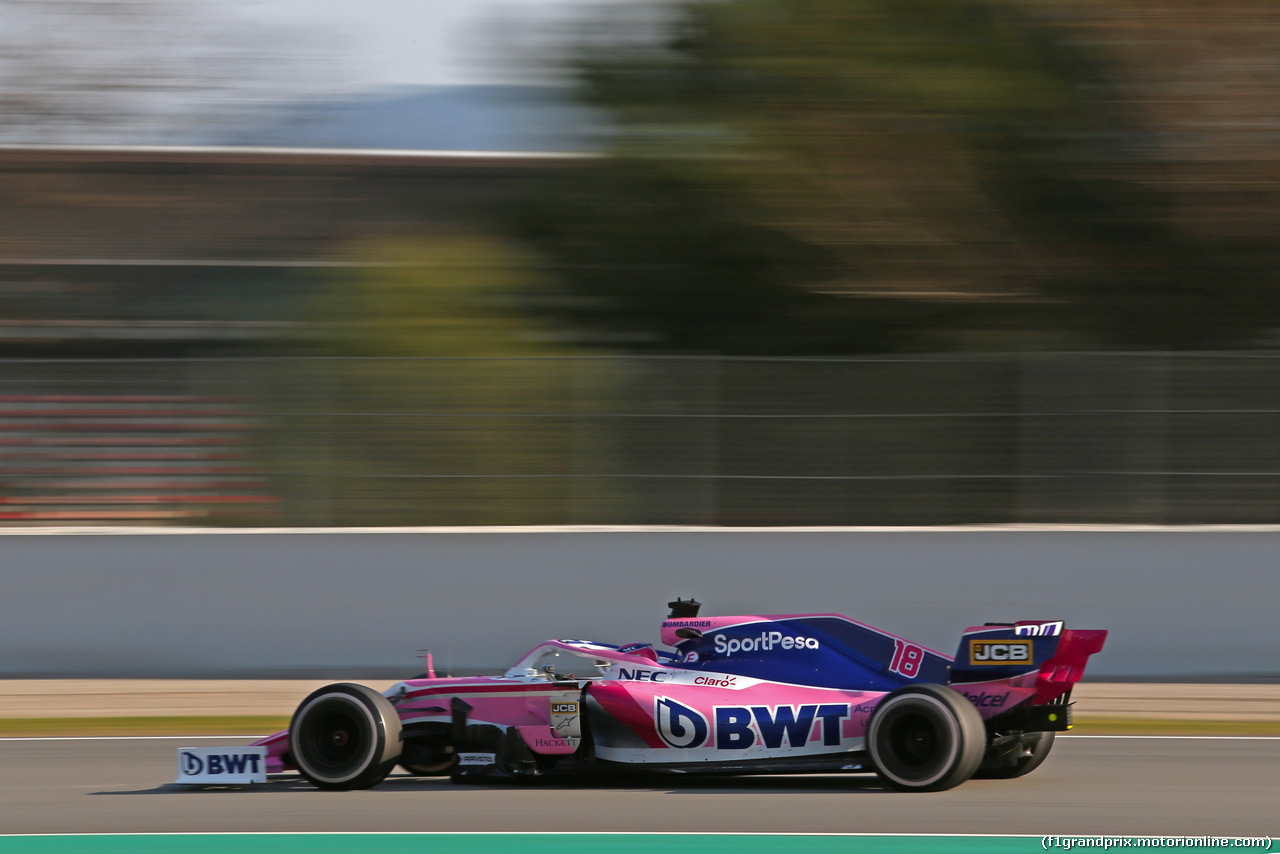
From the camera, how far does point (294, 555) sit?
443 inches

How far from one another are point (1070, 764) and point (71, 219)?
1290 cm

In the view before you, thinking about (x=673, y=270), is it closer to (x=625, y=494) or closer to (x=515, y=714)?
(x=625, y=494)

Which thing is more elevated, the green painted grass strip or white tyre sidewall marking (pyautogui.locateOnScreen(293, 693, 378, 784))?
white tyre sidewall marking (pyautogui.locateOnScreen(293, 693, 378, 784))

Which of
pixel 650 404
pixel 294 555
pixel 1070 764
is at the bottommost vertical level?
pixel 1070 764

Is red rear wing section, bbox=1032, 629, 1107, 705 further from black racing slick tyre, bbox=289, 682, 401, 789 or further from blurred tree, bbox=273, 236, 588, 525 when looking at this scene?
blurred tree, bbox=273, 236, 588, 525

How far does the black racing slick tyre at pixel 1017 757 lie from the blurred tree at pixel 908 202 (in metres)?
7.45

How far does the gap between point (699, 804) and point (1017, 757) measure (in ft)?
5.66

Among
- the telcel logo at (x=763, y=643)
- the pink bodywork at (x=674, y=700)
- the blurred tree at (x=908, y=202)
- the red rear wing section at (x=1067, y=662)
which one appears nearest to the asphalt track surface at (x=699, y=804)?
the pink bodywork at (x=674, y=700)

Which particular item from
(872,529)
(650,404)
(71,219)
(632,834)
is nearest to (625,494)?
(650,404)

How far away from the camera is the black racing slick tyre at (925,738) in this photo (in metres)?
6.45

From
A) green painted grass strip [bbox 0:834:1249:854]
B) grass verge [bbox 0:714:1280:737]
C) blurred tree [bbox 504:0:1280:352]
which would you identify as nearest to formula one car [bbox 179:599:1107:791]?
green painted grass strip [bbox 0:834:1249:854]

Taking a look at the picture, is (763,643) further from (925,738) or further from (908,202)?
(908,202)

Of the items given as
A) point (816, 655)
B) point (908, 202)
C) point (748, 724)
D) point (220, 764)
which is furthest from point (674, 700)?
point (908, 202)

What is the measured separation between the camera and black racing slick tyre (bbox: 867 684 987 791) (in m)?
6.45
